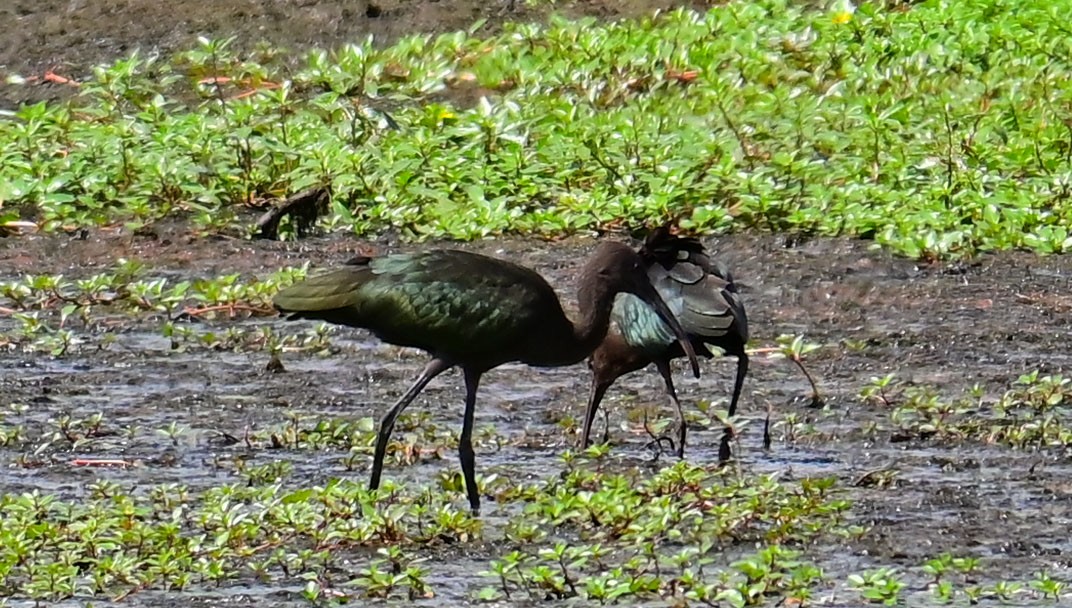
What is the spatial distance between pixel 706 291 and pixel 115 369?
2381mm

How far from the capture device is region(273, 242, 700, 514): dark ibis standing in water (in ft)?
23.1

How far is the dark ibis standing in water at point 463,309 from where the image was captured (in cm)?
704

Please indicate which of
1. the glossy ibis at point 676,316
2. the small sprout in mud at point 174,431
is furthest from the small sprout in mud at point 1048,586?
the small sprout in mud at point 174,431

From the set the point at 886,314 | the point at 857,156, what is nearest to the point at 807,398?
the point at 886,314

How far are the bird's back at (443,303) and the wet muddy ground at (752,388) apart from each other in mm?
464

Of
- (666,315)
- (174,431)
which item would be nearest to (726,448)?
(666,315)

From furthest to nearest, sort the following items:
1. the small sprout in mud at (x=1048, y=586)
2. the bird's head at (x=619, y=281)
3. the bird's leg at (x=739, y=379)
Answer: the bird's leg at (x=739, y=379)
the bird's head at (x=619, y=281)
the small sprout in mud at (x=1048, y=586)

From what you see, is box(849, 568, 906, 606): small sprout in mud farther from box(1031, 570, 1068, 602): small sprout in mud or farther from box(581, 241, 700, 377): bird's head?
box(581, 241, 700, 377): bird's head

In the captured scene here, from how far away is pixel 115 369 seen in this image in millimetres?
8875

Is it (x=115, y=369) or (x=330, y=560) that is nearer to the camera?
(x=330, y=560)

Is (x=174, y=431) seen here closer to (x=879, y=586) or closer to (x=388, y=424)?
(x=388, y=424)

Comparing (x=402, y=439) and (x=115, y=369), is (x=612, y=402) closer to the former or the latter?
(x=402, y=439)

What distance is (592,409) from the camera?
7887 millimetres

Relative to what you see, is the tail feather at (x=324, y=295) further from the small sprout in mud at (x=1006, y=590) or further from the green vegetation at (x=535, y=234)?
the small sprout in mud at (x=1006, y=590)
